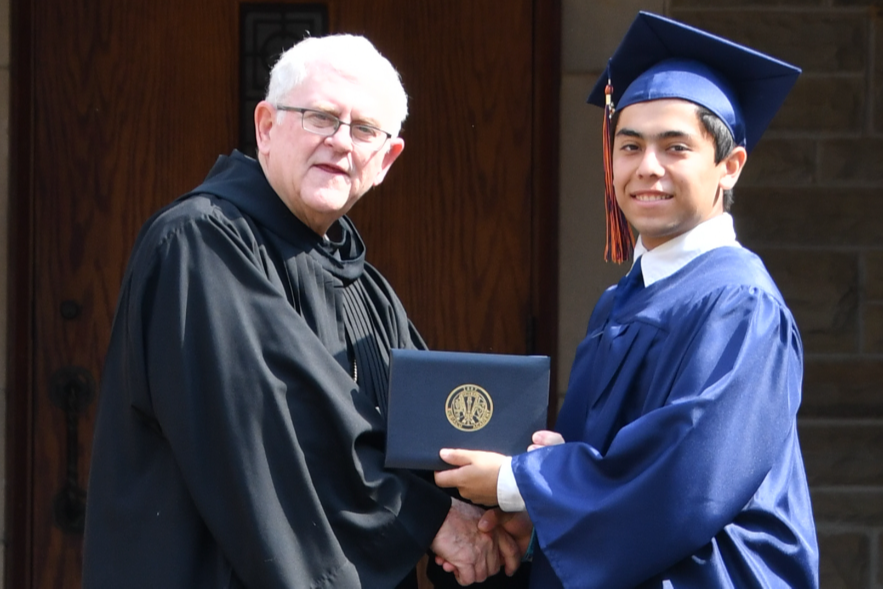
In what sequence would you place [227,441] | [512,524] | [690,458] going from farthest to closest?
[512,524]
[227,441]
[690,458]

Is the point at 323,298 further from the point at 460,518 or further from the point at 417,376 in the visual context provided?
the point at 460,518

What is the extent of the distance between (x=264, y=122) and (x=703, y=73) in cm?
89

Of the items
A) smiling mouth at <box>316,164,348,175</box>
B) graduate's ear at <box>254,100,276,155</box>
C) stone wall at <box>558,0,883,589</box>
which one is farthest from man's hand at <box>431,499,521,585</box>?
stone wall at <box>558,0,883,589</box>

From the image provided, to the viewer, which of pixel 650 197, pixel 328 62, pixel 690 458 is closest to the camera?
pixel 690 458

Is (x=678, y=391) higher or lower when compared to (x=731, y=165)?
lower

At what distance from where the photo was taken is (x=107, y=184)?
382 centimetres

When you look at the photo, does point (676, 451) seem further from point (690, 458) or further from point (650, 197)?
point (650, 197)

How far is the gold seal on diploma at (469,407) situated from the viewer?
92.2 inches

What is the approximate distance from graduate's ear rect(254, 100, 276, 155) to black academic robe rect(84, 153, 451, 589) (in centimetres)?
16

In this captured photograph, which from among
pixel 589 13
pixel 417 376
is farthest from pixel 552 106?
pixel 417 376

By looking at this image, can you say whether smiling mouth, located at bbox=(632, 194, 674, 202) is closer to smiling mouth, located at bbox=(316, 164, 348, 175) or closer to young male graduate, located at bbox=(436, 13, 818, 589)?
young male graduate, located at bbox=(436, 13, 818, 589)

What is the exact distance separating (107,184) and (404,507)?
1.90m

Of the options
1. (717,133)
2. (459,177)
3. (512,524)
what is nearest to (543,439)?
(512,524)

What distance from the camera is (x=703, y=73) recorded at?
7.57ft
